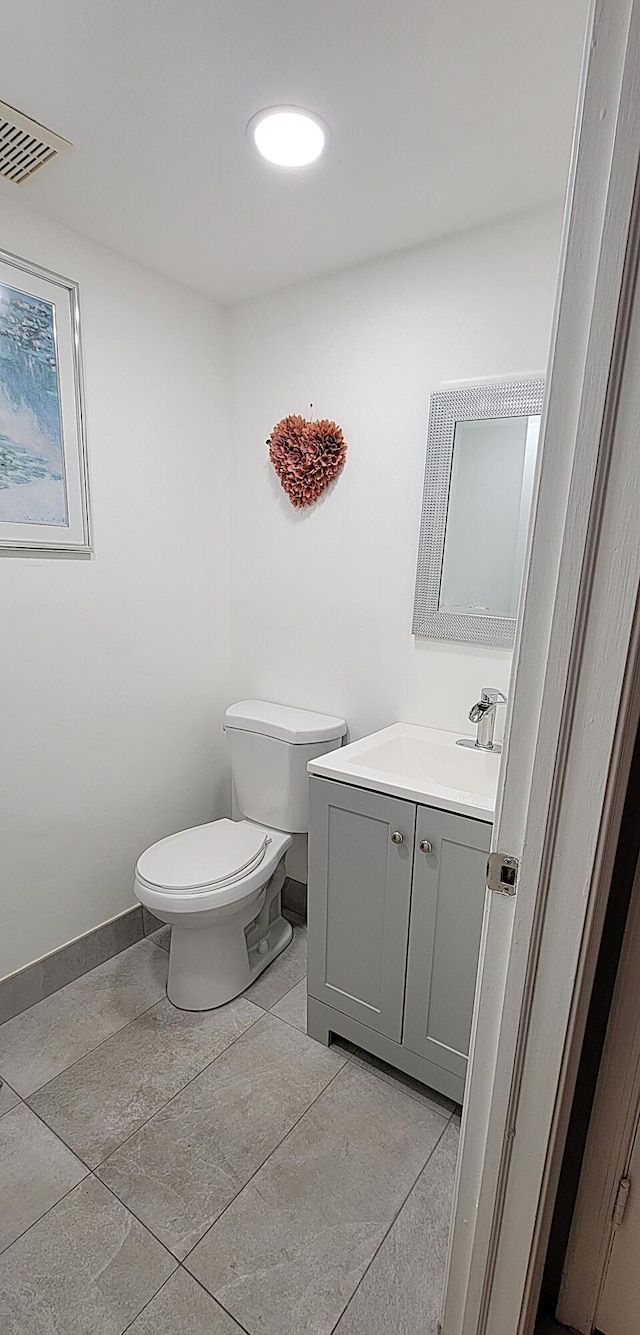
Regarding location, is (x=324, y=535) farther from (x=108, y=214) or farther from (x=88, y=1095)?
(x=88, y=1095)

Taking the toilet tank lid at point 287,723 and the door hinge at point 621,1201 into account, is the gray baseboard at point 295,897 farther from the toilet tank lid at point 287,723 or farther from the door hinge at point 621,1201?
the door hinge at point 621,1201

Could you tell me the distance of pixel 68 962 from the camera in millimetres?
1945

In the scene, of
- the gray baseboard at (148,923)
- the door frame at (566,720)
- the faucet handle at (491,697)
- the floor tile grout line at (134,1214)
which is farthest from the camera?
the gray baseboard at (148,923)

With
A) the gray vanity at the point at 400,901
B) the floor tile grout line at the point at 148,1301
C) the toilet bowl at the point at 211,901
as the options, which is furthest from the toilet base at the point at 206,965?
→ the floor tile grout line at the point at 148,1301

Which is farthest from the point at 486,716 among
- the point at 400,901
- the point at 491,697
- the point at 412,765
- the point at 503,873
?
the point at 503,873

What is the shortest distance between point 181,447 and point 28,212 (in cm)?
73

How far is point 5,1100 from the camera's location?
1.54 meters

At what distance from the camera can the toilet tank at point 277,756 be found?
200 cm

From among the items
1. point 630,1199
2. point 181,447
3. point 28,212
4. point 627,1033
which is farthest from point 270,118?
point 630,1199

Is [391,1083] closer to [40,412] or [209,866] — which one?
[209,866]

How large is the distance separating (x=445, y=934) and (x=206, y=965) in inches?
31.8

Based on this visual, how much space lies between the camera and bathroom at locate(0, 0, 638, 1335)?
1.13m

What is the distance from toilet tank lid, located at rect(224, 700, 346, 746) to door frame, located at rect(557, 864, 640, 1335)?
121 centimetres

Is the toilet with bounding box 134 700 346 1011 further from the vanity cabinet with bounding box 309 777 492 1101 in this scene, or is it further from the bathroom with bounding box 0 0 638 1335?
the vanity cabinet with bounding box 309 777 492 1101
